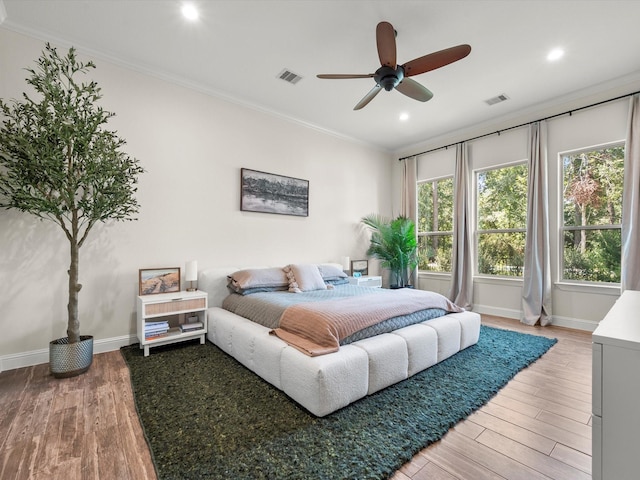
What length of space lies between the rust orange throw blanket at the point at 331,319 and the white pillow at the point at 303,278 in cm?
97

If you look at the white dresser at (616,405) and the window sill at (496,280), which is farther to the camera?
the window sill at (496,280)

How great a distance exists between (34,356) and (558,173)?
6345 mm

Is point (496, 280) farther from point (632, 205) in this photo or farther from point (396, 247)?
point (632, 205)

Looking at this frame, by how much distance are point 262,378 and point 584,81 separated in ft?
16.1

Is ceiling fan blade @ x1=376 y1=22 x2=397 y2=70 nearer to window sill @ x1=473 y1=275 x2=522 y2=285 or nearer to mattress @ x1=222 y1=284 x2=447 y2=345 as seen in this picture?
mattress @ x1=222 y1=284 x2=447 y2=345

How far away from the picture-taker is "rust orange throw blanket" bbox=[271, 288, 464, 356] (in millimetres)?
2068

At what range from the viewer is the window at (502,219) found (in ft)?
14.4

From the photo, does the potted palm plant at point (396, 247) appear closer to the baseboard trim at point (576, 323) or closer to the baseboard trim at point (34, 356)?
the baseboard trim at point (576, 323)

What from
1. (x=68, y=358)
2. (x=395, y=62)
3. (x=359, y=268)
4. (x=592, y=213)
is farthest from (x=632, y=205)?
(x=68, y=358)

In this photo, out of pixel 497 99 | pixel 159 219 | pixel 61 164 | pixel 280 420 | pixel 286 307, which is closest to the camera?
pixel 280 420

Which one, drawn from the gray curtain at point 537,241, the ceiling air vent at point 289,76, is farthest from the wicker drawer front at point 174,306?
the gray curtain at point 537,241

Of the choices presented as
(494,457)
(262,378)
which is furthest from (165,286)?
(494,457)

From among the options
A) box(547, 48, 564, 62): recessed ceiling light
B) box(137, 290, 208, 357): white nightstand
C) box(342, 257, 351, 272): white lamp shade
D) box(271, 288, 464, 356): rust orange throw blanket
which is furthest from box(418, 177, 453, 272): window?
box(137, 290, 208, 357): white nightstand

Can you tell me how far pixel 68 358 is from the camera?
94.3 inches
